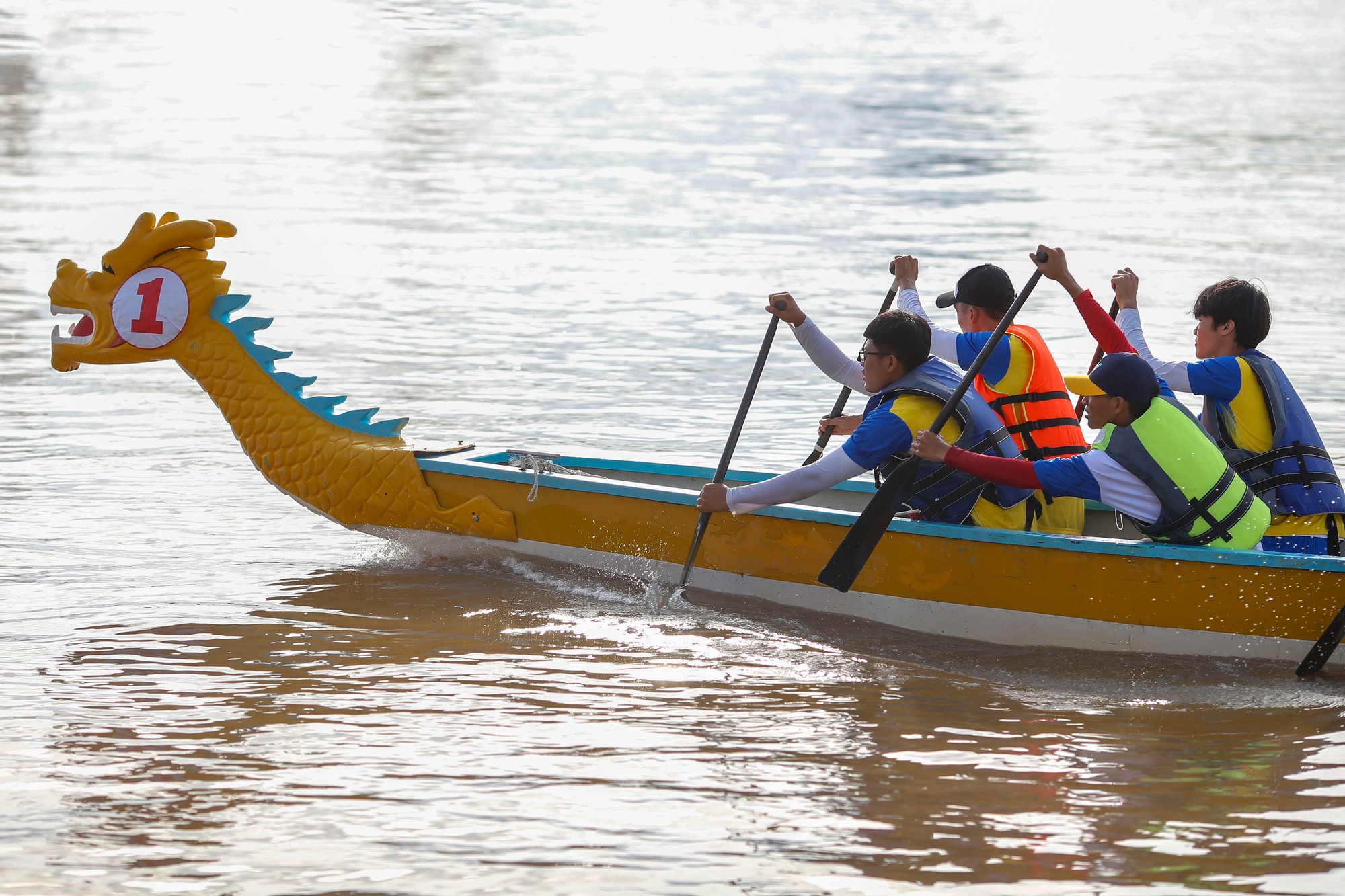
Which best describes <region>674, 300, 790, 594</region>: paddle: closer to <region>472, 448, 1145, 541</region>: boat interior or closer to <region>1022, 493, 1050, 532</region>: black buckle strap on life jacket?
Result: <region>472, 448, 1145, 541</region>: boat interior

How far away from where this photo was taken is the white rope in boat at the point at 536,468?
7.76 meters

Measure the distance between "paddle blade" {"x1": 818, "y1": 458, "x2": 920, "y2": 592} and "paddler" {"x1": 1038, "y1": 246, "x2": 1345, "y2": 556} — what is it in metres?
0.98

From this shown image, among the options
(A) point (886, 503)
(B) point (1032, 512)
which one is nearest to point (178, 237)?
(A) point (886, 503)

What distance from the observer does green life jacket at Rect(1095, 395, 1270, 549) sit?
6.24 meters

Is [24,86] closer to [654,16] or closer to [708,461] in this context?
[708,461]

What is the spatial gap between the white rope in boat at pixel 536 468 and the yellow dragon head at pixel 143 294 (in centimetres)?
171

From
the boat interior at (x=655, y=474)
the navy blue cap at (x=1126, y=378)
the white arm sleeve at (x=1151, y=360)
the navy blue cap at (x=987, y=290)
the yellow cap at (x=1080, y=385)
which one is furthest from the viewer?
the boat interior at (x=655, y=474)

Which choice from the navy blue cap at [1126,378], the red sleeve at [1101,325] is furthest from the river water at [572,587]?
the red sleeve at [1101,325]

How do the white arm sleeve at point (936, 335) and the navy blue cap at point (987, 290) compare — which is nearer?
the navy blue cap at point (987, 290)

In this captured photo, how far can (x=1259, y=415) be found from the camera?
261 inches

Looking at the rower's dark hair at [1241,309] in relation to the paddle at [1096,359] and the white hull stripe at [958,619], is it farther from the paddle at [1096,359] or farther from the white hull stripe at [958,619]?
the white hull stripe at [958,619]

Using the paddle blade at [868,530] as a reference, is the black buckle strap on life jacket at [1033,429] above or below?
above

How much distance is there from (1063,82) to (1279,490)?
35.6 meters

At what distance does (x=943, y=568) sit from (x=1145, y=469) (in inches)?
40.6
